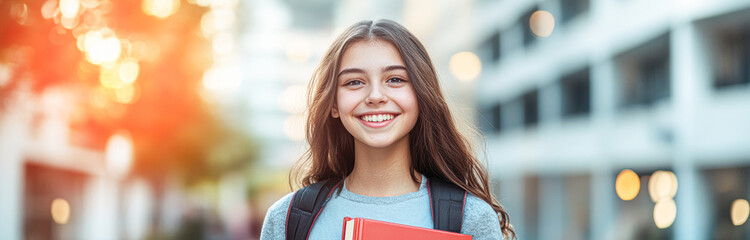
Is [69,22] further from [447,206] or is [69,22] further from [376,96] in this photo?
[447,206]

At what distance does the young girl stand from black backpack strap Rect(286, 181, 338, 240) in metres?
0.04

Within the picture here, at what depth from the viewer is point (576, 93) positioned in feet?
65.6

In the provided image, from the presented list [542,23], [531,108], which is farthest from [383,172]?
[531,108]

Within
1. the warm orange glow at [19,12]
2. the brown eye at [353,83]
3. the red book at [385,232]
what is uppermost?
the warm orange glow at [19,12]

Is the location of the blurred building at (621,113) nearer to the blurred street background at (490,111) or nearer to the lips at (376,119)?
the blurred street background at (490,111)

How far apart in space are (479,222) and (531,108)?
73.3ft

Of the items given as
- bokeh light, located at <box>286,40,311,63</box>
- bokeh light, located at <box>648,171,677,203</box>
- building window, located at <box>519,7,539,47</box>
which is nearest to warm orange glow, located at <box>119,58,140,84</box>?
bokeh light, located at <box>648,171,677,203</box>

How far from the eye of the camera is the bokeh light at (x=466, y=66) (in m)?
29.1

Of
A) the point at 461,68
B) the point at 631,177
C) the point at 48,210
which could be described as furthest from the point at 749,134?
the point at 461,68

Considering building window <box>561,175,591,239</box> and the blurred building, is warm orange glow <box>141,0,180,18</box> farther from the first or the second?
building window <box>561,175,591,239</box>

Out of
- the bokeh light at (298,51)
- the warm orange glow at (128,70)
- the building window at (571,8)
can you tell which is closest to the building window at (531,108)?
the building window at (571,8)

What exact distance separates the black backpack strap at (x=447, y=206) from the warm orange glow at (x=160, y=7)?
5.60m

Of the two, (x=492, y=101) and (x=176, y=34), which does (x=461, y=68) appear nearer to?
(x=492, y=101)

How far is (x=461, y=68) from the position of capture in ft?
98.1
